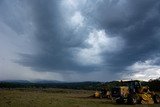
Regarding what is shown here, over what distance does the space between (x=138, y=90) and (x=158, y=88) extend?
37.9 meters

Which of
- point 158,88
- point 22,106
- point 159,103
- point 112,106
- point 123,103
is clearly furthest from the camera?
point 158,88

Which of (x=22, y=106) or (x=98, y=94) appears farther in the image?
(x=98, y=94)

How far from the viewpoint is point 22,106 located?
101ft

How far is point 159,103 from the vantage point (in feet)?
138

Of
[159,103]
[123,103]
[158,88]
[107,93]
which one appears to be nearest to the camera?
[123,103]

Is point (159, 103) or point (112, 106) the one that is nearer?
point (112, 106)

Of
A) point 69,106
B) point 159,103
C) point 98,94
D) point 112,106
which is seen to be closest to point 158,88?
point 98,94

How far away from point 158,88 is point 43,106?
2042 inches

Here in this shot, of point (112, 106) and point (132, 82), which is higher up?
point (132, 82)

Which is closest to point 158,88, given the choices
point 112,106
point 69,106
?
point 112,106

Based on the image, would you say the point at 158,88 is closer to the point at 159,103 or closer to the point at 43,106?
the point at 159,103

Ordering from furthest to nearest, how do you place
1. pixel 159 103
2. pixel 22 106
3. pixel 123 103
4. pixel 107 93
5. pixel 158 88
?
pixel 158 88, pixel 107 93, pixel 159 103, pixel 123 103, pixel 22 106

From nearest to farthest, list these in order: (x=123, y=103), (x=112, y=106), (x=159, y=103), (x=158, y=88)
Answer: (x=112, y=106) → (x=123, y=103) → (x=159, y=103) → (x=158, y=88)

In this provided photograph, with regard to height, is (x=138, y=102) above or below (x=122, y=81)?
below
